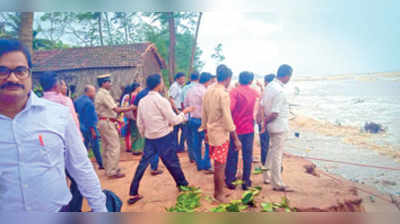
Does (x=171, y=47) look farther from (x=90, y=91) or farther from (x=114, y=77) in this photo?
(x=90, y=91)

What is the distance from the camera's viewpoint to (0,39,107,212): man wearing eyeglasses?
1.32 metres

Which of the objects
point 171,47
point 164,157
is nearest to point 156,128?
point 164,157

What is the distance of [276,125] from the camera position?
2180 millimetres

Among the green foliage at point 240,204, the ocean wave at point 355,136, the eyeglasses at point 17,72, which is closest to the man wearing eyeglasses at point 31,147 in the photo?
the eyeglasses at point 17,72

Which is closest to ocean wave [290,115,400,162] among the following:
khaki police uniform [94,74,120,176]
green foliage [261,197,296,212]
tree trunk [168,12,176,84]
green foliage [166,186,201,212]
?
green foliage [261,197,296,212]

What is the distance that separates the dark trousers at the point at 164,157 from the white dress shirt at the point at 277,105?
0.97 meters

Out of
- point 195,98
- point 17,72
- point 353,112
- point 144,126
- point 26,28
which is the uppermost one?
point 26,28

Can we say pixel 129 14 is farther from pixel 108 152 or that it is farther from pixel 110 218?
pixel 110 218

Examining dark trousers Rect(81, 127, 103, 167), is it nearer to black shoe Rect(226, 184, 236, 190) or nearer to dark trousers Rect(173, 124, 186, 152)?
dark trousers Rect(173, 124, 186, 152)

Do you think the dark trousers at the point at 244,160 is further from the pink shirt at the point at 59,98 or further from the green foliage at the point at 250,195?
the pink shirt at the point at 59,98

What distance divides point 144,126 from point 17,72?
3.21 ft

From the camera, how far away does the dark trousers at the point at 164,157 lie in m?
2.00

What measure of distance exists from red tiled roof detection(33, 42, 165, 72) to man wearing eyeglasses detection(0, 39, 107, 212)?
35 centimetres

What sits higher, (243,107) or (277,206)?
(243,107)
